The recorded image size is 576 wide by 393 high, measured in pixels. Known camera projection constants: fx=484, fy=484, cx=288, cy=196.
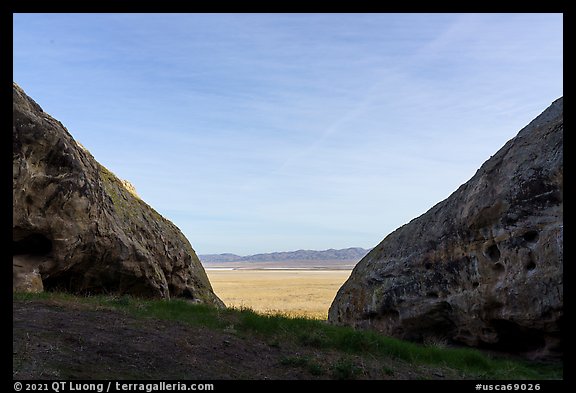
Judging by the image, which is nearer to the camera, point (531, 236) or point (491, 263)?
point (531, 236)

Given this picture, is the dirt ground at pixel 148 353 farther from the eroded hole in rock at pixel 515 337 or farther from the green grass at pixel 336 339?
the eroded hole in rock at pixel 515 337

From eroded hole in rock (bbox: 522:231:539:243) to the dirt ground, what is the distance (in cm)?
493

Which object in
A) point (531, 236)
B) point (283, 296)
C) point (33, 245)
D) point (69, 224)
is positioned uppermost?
point (69, 224)

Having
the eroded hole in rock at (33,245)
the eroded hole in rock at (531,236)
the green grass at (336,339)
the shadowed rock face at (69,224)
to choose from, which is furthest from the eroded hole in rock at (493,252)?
the eroded hole in rock at (33,245)

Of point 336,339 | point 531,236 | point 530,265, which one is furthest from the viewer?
point 531,236

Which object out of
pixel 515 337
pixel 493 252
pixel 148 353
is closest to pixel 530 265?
pixel 493 252

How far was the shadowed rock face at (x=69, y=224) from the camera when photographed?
13.6 m

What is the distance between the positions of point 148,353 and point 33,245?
7722mm

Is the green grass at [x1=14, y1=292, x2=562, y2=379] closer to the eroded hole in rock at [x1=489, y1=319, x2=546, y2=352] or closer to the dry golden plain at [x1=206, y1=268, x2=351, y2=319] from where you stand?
the eroded hole in rock at [x1=489, y1=319, x2=546, y2=352]

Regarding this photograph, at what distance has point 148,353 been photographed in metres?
9.04

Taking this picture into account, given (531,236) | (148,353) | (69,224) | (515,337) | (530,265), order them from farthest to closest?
(69,224) → (515,337) → (531,236) → (530,265) → (148,353)

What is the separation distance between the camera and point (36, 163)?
45.6 feet

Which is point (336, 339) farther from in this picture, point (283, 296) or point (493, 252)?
point (283, 296)
